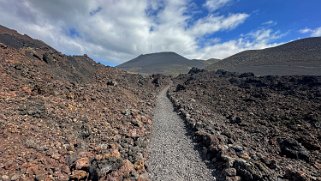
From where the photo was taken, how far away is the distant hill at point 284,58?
7343 cm

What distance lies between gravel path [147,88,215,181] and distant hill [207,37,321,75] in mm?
58530

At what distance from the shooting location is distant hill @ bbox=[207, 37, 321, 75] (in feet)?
241

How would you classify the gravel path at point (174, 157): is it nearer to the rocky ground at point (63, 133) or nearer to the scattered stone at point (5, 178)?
the rocky ground at point (63, 133)

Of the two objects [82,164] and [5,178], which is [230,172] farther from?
[5,178]

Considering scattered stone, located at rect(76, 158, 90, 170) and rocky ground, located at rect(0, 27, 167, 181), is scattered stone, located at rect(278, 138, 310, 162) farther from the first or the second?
scattered stone, located at rect(76, 158, 90, 170)

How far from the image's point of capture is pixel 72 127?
516 inches

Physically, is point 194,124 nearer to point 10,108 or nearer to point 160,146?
point 160,146

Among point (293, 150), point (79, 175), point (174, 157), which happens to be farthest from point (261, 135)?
point (79, 175)

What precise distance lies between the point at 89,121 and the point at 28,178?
621cm

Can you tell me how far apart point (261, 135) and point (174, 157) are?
7.24 m

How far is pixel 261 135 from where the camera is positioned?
1723 cm

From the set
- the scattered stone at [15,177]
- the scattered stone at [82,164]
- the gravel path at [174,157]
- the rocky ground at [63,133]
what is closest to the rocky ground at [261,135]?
the gravel path at [174,157]

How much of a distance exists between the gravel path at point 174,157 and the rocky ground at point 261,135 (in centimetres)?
72

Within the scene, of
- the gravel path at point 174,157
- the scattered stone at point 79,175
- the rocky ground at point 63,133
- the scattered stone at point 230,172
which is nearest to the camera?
the scattered stone at point 79,175
